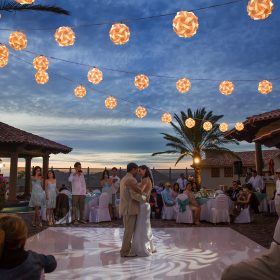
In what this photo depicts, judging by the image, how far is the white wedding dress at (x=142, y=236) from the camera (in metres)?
6.30

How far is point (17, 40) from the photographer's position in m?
7.36

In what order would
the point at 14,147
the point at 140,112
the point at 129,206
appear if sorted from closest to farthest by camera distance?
1. the point at 129,206
2. the point at 140,112
3. the point at 14,147

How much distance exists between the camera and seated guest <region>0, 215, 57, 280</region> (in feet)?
6.95

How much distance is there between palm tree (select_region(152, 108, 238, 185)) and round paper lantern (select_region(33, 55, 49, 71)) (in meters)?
15.1

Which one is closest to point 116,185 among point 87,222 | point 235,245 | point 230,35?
point 87,222

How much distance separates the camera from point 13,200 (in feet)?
57.0

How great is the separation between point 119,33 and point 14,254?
18.5 feet

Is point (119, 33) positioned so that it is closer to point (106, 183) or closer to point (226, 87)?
point (226, 87)

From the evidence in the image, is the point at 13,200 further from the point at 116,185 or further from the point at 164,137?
the point at 164,137

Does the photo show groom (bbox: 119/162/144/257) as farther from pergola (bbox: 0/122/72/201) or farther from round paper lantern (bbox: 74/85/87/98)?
pergola (bbox: 0/122/72/201)

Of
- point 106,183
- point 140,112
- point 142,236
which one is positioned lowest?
point 142,236

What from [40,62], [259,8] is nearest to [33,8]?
[40,62]

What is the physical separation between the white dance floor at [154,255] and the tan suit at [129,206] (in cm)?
28

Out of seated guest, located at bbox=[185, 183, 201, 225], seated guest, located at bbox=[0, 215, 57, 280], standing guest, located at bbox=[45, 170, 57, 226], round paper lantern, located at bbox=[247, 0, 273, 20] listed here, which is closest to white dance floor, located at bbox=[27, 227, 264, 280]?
standing guest, located at bbox=[45, 170, 57, 226]
